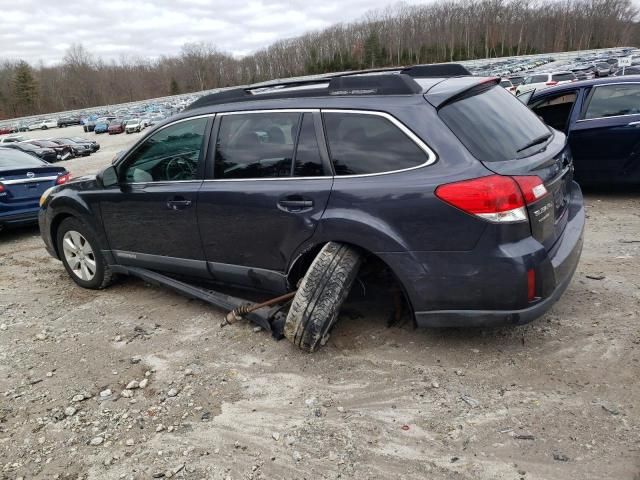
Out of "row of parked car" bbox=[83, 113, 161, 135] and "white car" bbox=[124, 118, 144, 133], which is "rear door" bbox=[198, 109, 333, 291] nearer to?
"row of parked car" bbox=[83, 113, 161, 135]

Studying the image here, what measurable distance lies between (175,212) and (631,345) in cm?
338

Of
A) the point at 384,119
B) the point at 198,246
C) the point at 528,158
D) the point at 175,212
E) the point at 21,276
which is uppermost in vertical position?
the point at 384,119

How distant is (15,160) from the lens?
808 cm

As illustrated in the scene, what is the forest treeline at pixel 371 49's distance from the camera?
106 m

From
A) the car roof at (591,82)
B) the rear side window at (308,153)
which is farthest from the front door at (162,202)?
the car roof at (591,82)

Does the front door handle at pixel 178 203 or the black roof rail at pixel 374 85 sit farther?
the front door handle at pixel 178 203

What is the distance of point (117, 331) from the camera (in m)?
4.17

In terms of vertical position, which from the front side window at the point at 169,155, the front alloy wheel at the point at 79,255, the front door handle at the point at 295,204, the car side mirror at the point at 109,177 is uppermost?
the front side window at the point at 169,155

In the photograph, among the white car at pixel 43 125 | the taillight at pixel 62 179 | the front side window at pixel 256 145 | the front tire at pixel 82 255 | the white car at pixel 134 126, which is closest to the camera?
the front side window at pixel 256 145

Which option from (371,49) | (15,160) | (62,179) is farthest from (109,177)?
(371,49)

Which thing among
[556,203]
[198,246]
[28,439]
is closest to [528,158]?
→ [556,203]

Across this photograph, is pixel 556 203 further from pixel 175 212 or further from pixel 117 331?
pixel 117 331

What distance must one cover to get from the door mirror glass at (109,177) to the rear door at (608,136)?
5837mm

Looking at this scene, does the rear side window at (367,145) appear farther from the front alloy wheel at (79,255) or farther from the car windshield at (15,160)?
the car windshield at (15,160)
